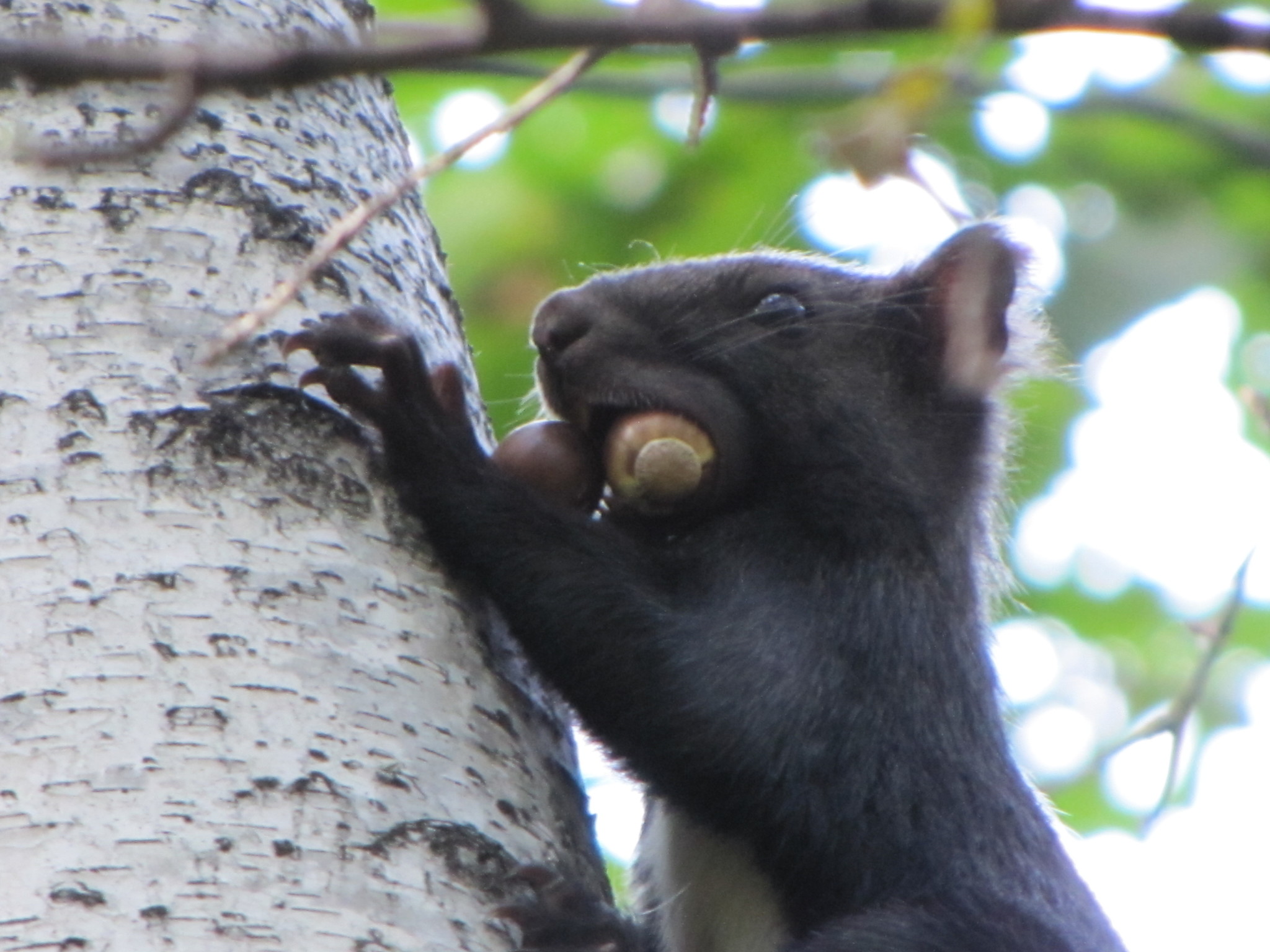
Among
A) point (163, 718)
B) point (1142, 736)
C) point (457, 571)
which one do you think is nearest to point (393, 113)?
point (457, 571)

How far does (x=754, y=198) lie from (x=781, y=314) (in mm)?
1691

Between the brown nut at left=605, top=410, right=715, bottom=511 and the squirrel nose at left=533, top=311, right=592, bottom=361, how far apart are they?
25 centimetres

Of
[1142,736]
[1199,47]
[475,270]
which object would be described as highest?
[475,270]

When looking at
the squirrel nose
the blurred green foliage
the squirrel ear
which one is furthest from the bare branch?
the blurred green foliage

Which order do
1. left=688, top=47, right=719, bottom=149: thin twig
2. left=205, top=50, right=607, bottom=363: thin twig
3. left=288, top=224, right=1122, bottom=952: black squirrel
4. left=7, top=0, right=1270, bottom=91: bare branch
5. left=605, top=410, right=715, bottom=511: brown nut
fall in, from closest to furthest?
1. left=7, top=0, right=1270, bottom=91: bare branch
2. left=205, top=50, right=607, bottom=363: thin twig
3. left=688, top=47, right=719, bottom=149: thin twig
4. left=288, top=224, right=1122, bottom=952: black squirrel
5. left=605, top=410, right=715, bottom=511: brown nut

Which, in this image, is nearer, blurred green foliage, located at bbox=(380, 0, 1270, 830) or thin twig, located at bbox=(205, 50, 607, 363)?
thin twig, located at bbox=(205, 50, 607, 363)

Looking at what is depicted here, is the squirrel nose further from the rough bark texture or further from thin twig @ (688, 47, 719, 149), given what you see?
thin twig @ (688, 47, 719, 149)

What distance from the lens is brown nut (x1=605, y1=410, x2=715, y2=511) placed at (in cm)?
312

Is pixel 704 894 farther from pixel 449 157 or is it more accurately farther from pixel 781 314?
pixel 449 157

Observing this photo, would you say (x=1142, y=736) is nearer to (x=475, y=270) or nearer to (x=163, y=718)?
(x=163, y=718)

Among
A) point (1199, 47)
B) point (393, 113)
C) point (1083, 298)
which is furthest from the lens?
point (1083, 298)

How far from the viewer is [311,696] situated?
1.96m

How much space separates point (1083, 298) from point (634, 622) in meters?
2.89

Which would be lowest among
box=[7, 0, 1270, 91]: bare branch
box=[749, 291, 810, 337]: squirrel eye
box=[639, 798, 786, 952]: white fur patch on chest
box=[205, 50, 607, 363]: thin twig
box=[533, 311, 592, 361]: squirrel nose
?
box=[7, 0, 1270, 91]: bare branch
